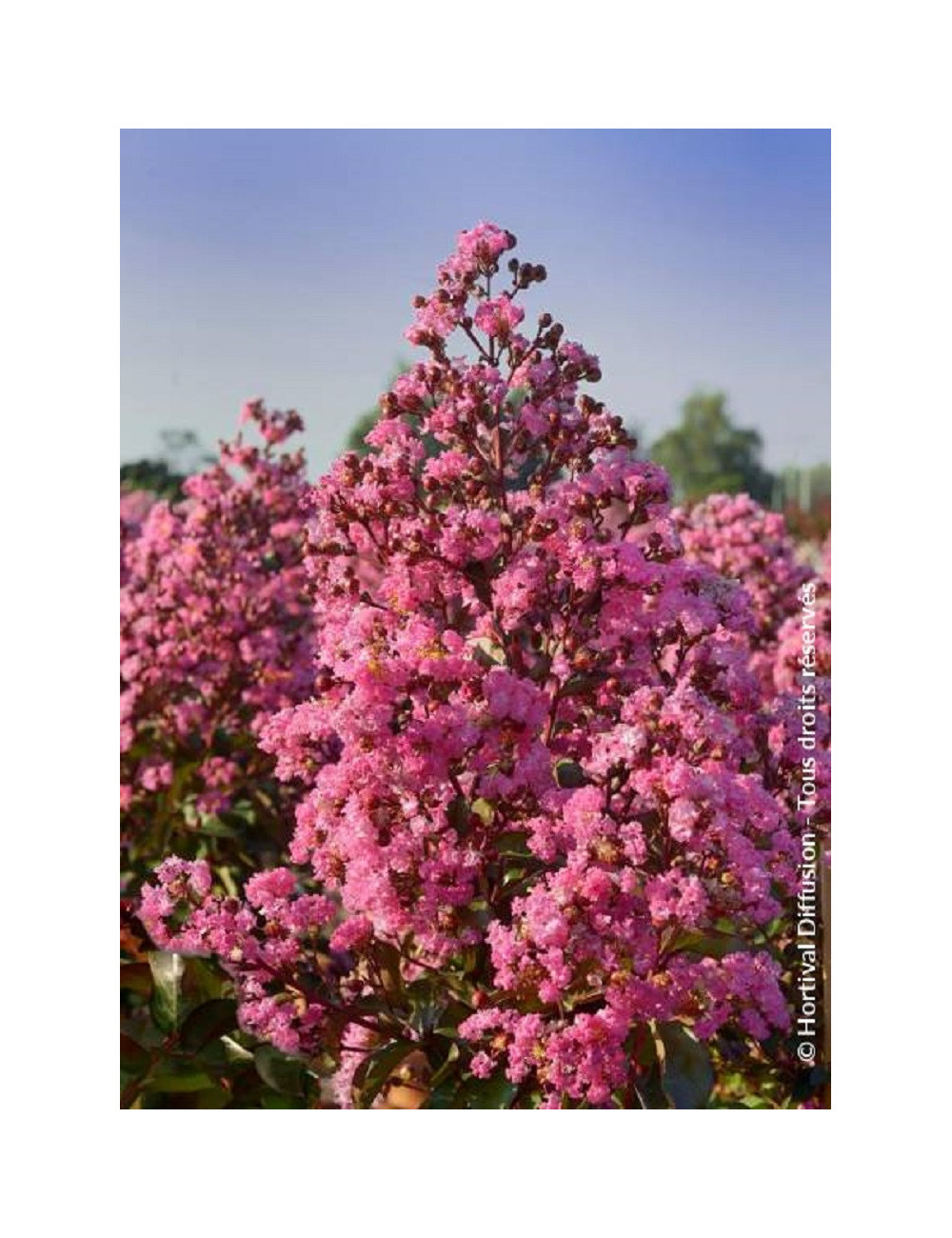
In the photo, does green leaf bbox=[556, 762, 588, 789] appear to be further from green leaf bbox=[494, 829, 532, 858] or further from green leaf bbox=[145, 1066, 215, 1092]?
green leaf bbox=[145, 1066, 215, 1092]

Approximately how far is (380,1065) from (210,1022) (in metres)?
0.34

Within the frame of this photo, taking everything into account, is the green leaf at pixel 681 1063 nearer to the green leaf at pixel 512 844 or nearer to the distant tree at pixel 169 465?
the green leaf at pixel 512 844

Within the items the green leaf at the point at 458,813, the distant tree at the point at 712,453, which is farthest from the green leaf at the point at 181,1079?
the distant tree at the point at 712,453

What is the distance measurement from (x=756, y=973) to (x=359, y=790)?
754 mm

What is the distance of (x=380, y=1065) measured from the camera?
2.75 m

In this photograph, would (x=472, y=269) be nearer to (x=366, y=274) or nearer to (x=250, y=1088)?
(x=366, y=274)

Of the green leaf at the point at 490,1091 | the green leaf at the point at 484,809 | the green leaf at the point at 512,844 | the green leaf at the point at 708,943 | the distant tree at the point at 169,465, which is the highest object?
the distant tree at the point at 169,465

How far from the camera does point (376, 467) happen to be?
2822 millimetres

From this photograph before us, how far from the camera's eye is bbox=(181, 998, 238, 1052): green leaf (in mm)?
2840

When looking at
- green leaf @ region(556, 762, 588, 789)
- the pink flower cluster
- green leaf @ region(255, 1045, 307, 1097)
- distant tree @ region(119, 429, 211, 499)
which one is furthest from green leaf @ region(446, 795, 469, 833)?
distant tree @ region(119, 429, 211, 499)

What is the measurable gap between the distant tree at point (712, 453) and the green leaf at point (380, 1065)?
270cm

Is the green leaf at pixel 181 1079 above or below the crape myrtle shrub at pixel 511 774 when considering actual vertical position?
below

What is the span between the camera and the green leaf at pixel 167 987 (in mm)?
2885
